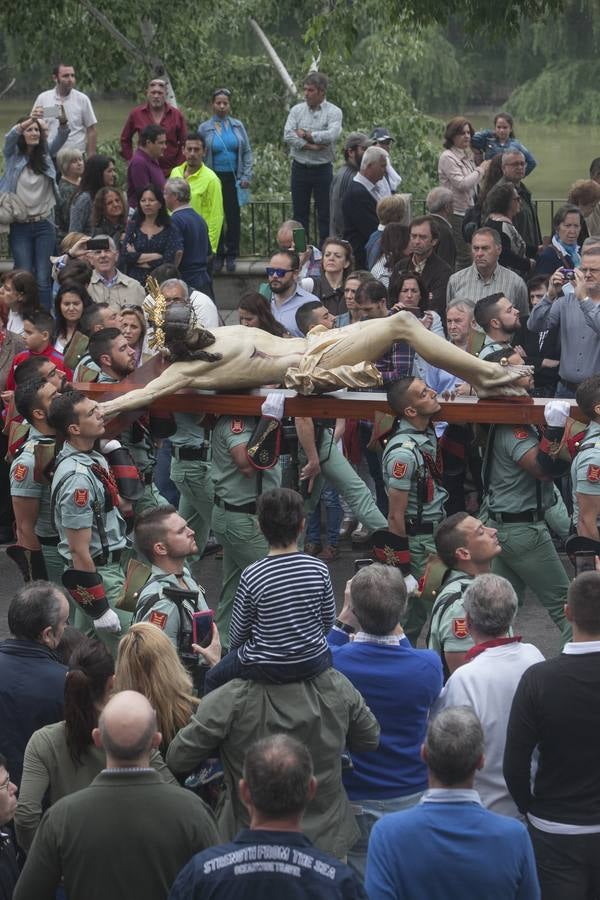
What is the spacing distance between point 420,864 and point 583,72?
1940cm

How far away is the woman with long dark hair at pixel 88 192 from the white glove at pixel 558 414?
18.6 feet

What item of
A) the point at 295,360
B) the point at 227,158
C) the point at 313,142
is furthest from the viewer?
the point at 227,158

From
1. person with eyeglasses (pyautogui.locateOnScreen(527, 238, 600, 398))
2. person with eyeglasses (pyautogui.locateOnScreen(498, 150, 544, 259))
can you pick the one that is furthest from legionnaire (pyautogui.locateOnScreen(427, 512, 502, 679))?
person with eyeglasses (pyautogui.locateOnScreen(498, 150, 544, 259))

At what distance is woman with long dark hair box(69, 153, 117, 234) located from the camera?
1183cm

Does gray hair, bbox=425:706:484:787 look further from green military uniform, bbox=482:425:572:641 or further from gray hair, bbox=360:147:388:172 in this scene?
gray hair, bbox=360:147:388:172

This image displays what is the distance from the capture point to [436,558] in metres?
6.52

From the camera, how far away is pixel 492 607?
507 centimetres

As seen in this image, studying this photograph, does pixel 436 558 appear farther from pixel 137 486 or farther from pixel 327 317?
pixel 327 317

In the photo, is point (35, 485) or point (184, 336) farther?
point (184, 336)

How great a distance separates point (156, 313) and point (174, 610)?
7.06 feet

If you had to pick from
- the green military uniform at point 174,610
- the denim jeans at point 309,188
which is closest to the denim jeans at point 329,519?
the green military uniform at point 174,610

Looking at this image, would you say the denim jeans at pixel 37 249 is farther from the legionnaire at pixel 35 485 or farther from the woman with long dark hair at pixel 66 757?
the woman with long dark hair at pixel 66 757

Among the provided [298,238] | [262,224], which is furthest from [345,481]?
[262,224]

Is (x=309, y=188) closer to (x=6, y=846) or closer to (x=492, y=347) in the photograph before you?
(x=492, y=347)
